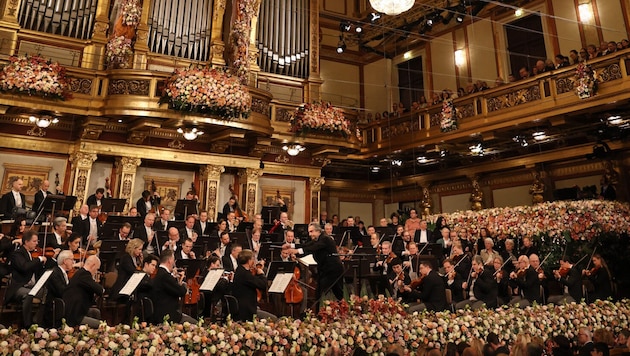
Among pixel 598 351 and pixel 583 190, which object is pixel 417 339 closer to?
pixel 598 351

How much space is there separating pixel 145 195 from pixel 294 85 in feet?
18.5

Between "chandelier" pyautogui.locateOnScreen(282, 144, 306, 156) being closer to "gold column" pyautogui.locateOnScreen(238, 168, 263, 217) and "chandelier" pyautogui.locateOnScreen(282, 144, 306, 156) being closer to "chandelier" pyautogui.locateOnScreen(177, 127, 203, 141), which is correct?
"gold column" pyautogui.locateOnScreen(238, 168, 263, 217)

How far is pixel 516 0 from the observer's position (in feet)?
49.2

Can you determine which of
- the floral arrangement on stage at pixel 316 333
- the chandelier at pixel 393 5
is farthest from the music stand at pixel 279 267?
the chandelier at pixel 393 5

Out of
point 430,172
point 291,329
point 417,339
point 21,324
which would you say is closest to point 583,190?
point 430,172

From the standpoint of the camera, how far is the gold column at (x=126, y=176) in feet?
37.9

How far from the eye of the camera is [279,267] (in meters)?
6.81

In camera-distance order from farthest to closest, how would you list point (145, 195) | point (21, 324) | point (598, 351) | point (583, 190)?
point (583, 190) → point (145, 195) → point (21, 324) → point (598, 351)

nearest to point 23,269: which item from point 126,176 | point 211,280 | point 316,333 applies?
point 211,280

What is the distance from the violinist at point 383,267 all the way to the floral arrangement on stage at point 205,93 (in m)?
4.71

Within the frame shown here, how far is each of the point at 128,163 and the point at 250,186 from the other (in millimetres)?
3180

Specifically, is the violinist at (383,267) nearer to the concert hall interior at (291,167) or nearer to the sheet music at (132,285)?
the concert hall interior at (291,167)

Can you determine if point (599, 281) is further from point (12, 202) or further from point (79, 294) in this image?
point (12, 202)

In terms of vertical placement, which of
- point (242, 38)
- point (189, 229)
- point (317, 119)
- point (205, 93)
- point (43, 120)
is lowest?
point (189, 229)
